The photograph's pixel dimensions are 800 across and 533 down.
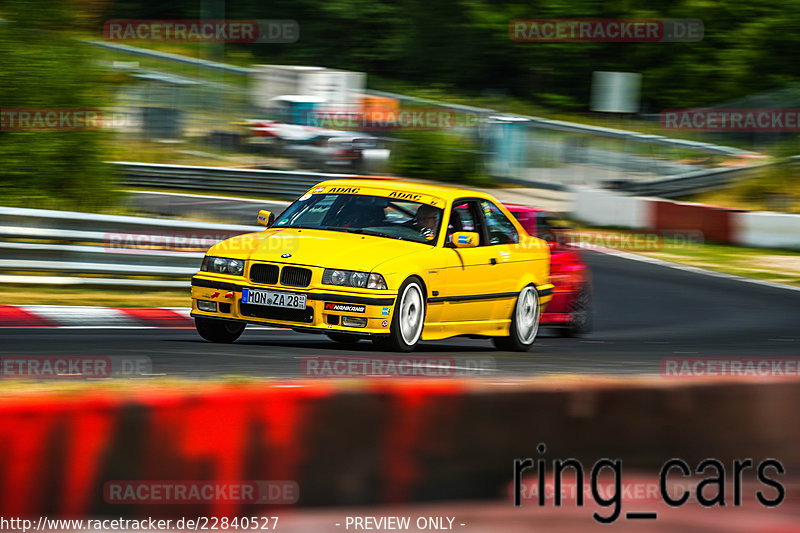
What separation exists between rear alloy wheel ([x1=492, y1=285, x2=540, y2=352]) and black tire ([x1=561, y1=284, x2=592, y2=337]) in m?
1.72

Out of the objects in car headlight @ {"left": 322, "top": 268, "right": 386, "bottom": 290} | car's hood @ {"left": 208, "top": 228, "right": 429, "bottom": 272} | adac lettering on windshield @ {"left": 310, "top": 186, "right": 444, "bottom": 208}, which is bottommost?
car headlight @ {"left": 322, "top": 268, "right": 386, "bottom": 290}

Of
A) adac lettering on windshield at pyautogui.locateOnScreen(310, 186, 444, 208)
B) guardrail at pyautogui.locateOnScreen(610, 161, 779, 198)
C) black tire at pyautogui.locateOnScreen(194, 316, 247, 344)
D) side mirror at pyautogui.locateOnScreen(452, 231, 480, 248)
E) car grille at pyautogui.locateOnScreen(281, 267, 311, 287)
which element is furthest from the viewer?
guardrail at pyautogui.locateOnScreen(610, 161, 779, 198)

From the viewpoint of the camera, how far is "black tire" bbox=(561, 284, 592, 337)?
1295 centimetres

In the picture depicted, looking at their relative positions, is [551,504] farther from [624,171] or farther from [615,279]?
[624,171]

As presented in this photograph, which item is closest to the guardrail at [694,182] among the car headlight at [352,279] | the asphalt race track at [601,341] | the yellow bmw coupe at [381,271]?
the asphalt race track at [601,341]

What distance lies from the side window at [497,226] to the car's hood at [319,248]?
1111 millimetres

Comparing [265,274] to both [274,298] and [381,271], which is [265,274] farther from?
[381,271]

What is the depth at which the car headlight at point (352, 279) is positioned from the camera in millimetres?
9047

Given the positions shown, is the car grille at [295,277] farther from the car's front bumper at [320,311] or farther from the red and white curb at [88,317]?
the red and white curb at [88,317]

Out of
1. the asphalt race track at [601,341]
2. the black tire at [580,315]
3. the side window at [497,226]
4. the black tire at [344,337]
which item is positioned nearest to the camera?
the asphalt race track at [601,341]

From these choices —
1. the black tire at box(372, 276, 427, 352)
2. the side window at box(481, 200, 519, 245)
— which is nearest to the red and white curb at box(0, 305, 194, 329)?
the black tire at box(372, 276, 427, 352)

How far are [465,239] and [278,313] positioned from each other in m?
1.73

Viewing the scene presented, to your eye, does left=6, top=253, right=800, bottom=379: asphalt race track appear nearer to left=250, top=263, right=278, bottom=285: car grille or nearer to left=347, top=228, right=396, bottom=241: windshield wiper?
left=250, top=263, right=278, bottom=285: car grille

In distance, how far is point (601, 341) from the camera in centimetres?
1234
